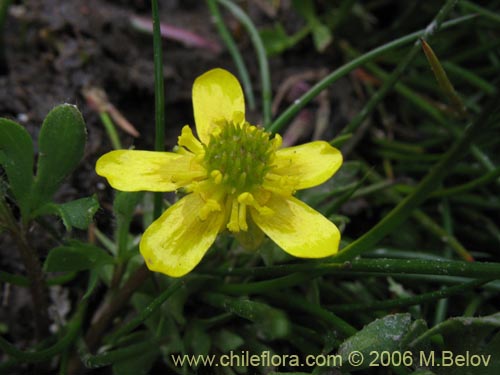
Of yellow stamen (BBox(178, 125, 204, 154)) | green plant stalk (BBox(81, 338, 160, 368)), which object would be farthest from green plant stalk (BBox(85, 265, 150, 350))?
yellow stamen (BBox(178, 125, 204, 154))

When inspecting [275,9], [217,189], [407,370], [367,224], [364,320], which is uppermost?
[275,9]

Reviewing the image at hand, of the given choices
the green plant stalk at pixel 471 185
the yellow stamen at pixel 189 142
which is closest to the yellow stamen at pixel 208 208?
A: the yellow stamen at pixel 189 142

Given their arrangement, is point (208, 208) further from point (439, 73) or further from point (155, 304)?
point (439, 73)

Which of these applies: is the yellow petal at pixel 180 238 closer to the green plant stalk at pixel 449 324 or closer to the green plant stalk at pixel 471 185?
the green plant stalk at pixel 449 324

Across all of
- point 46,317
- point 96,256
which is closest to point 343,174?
point 96,256

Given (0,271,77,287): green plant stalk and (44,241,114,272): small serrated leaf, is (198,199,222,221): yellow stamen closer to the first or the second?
(44,241,114,272): small serrated leaf

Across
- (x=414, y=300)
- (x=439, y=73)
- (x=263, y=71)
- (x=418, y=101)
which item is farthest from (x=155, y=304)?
(x=418, y=101)

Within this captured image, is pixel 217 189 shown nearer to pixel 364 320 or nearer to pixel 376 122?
pixel 364 320
